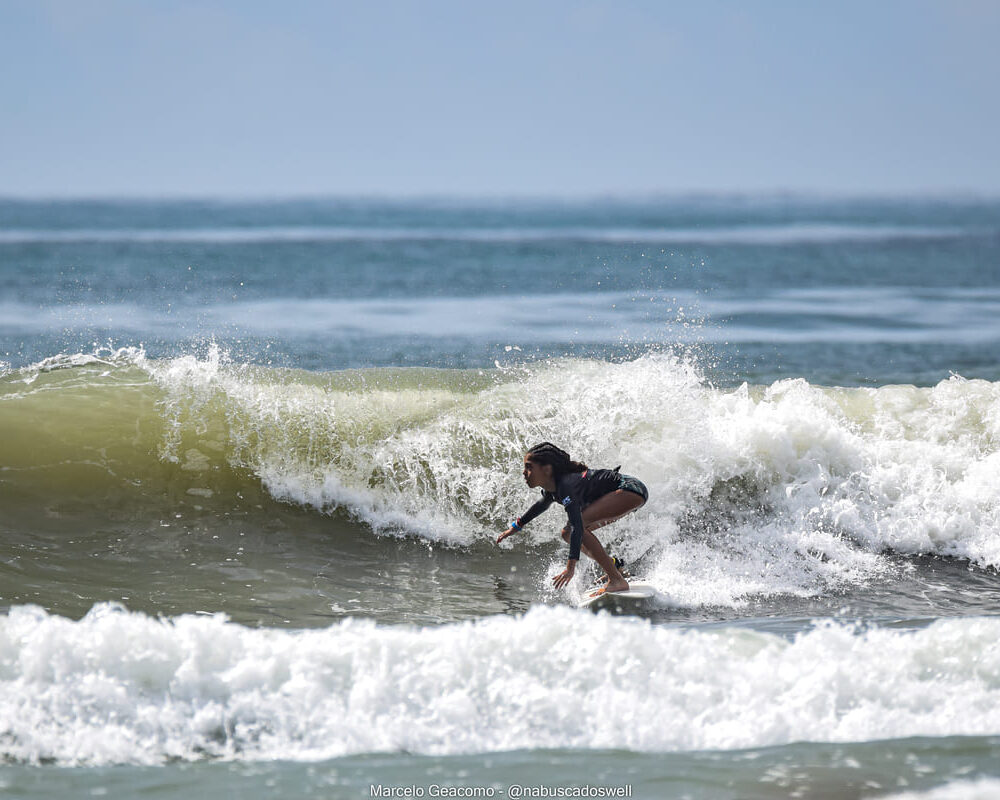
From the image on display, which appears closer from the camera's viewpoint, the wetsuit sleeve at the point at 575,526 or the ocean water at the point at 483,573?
the ocean water at the point at 483,573

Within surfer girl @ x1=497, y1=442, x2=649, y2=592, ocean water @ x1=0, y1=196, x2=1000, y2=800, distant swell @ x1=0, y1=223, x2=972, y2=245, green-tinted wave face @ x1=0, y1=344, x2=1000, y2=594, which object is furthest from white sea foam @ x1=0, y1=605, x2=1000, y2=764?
distant swell @ x1=0, y1=223, x2=972, y2=245

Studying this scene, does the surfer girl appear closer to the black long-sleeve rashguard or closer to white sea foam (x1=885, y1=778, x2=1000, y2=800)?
the black long-sleeve rashguard

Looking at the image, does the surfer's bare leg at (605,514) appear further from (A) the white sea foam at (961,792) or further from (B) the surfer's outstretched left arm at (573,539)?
(A) the white sea foam at (961,792)

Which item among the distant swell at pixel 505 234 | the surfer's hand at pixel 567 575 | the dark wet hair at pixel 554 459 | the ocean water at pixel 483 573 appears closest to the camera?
the ocean water at pixel 483 573

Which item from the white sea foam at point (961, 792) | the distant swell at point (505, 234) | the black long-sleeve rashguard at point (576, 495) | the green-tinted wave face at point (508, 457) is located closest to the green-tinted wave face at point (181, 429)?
the green-tinted wave face at point (508, 457)

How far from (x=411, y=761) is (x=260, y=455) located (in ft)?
15.9

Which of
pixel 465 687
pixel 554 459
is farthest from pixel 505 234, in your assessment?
pixel 465 687

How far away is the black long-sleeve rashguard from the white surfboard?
350 millimetres

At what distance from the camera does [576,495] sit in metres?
6.57

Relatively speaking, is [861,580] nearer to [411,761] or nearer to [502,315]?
[411,761]

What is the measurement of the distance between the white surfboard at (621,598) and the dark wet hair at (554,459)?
2.68 feet

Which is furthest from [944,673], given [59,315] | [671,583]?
[59,315]

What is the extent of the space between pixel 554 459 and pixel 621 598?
0.99 m

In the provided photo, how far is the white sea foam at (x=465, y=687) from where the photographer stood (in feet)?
14.7
